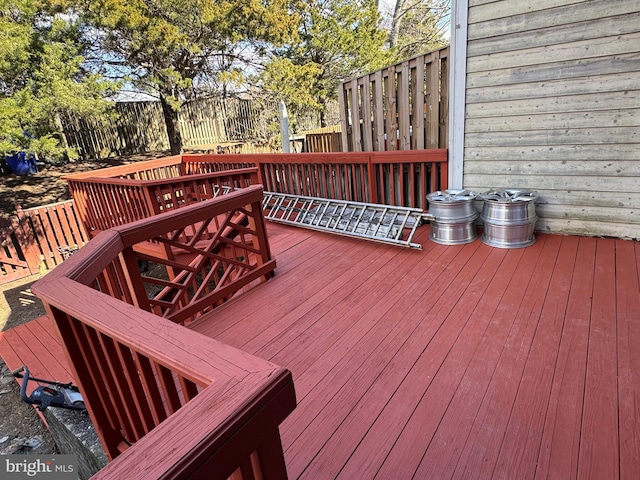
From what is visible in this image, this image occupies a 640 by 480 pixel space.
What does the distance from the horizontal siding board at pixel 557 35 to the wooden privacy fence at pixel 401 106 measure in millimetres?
420

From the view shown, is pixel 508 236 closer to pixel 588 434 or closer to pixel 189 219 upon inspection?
pixel 588 434

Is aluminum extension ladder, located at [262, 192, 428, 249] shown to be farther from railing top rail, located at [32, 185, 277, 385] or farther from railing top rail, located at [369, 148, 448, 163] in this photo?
railing top rail, located at [32, 185, 277, 385]

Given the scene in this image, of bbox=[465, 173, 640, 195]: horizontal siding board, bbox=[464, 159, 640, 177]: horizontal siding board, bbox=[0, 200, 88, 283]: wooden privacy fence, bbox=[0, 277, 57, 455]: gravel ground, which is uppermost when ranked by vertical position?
bbox=[464, 159, 640, 177]: horizontal siding board

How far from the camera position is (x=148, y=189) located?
3.68 meters

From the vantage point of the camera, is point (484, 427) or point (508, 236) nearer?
point (484, 427)

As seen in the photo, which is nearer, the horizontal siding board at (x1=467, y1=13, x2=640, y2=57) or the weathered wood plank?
the horizontal siding board at (x1=467, y1=13, x2=640, y2=57)

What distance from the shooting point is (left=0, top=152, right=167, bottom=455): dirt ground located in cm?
296

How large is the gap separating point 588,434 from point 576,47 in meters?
2.98

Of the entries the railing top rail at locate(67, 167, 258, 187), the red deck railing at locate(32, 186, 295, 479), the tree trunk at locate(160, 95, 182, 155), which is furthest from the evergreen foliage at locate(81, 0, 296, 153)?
the red deck railing at locate(32, 186, 295, 479)

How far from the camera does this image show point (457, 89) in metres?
3.50

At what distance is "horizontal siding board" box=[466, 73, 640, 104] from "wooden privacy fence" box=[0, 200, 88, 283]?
6.21 meters

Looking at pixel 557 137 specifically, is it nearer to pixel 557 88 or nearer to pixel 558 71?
pixel 557 88

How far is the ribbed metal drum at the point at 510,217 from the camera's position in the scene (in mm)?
3189

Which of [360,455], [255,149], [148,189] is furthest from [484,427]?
[255,149]
